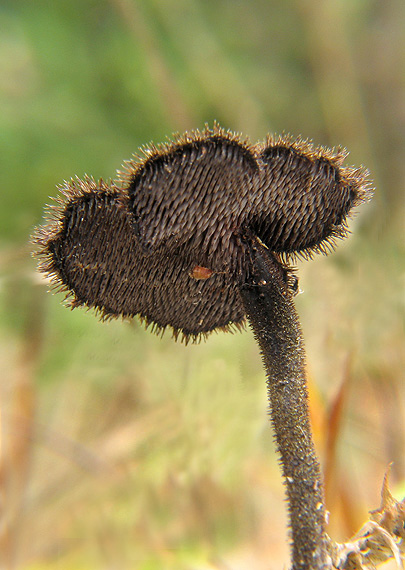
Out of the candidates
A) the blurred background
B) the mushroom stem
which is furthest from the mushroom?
the blurred background

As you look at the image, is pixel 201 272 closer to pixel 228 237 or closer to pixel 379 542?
pixel 228 237

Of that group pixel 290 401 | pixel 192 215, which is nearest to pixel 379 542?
pixel 290 401

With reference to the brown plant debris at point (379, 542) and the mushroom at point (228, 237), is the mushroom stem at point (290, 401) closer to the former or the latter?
the mushroom at point (228, 237)

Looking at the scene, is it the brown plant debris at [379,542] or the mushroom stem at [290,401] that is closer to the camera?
the mushroom stem at [290,401]

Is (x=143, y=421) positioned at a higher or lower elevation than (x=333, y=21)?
lower

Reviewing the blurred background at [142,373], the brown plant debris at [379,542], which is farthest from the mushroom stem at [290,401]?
the blurred background at [142,373]

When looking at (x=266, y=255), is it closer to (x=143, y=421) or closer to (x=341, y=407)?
(x=341, y=407)

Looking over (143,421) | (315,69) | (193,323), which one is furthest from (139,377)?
(315,69)

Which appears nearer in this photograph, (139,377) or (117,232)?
(117,232)
